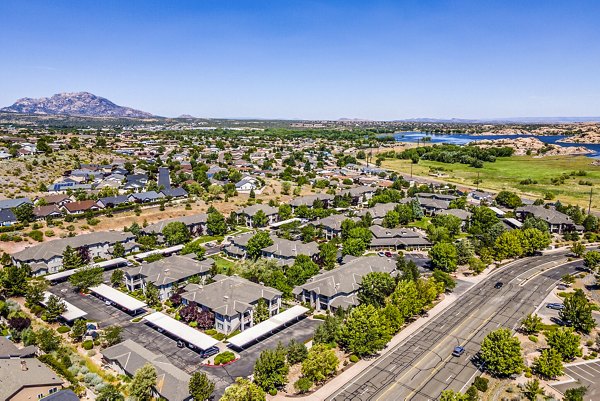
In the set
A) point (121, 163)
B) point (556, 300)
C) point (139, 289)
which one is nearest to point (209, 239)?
point (139, 289)

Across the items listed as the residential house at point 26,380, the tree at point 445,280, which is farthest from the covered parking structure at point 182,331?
the tree at point 445,280

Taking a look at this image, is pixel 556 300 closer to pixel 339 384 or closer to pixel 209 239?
pixel 339 384

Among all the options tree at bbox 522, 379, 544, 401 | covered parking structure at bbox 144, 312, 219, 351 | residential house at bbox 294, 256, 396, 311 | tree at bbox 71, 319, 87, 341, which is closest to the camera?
tree at bbox 522, 379, 544, 401

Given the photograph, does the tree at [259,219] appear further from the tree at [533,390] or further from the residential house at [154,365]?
the tree at [533,390]

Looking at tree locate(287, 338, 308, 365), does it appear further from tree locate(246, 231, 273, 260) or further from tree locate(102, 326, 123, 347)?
tree locate(246, 231, 273, 260)

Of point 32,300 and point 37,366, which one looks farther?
point 32,300

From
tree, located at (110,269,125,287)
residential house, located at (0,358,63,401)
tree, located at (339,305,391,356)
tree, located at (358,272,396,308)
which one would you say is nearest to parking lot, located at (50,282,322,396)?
tree, located at (110,269,125,287)

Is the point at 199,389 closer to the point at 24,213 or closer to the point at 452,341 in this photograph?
the point at 452,341
